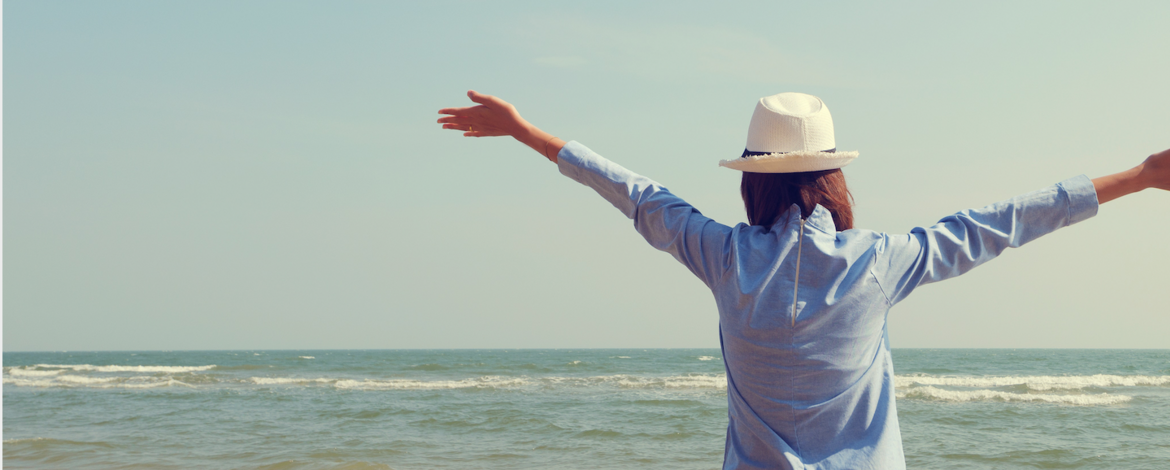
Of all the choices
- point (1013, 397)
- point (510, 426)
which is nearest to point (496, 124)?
point (510, 426)

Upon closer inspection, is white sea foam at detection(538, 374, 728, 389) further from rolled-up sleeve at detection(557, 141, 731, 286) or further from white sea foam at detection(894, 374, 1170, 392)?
rolled-up sleeve at detection(557, 141, 731, 286)

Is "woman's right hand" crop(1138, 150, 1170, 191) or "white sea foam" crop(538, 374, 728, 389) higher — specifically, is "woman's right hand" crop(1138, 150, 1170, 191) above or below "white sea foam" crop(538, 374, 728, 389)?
above

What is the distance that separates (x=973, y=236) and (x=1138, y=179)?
0.32m

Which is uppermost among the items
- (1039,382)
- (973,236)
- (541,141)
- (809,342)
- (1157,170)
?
(541,141)

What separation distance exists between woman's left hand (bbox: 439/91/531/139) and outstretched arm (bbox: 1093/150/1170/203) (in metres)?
0.93

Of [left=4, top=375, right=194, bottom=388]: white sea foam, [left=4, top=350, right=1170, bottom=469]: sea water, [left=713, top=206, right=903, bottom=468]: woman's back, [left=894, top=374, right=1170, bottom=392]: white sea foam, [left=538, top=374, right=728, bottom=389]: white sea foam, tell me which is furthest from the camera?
[left=4, top=375, right=194, bottom=388]: white sea foam

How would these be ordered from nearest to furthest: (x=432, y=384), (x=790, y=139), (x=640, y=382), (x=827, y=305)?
(x=827, y=305)
(x=790, y=139)
(x=640, y=382)
(x=432, y=384)

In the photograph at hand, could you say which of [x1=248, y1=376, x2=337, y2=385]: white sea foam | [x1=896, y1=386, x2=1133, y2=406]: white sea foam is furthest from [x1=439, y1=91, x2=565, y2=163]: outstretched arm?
[x1=248, y1=376, x2=337, y2=385]: white sea foam

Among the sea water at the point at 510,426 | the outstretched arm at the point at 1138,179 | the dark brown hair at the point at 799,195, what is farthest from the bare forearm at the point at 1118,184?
the sea water at the point at 510,426

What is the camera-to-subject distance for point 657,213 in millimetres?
1087

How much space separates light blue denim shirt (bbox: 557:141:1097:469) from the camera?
37.7 inches

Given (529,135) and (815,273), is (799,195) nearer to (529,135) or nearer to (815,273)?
(815,273)

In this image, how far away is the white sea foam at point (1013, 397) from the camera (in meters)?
12.6

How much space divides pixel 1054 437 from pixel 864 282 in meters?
10.4
